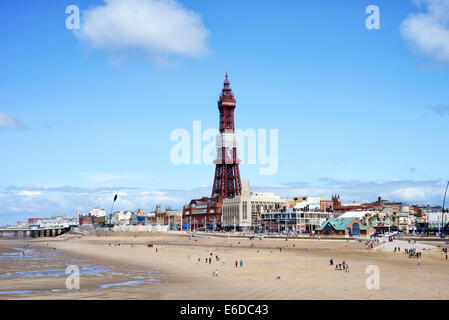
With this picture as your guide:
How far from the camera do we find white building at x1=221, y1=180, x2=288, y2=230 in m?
171

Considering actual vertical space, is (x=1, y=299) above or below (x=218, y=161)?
below

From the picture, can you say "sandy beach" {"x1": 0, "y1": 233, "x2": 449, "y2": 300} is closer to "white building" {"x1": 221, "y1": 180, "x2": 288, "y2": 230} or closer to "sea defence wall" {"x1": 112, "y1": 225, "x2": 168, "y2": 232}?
"sea defence wall" {"x1": 112, "y1": 225, "x2": 168, "y2": 232}

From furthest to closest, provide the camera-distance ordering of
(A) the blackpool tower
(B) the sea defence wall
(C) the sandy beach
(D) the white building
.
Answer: (A) the blackpool tower, (D) the white building, (B) the sea defence wall, (C) the sandy beach

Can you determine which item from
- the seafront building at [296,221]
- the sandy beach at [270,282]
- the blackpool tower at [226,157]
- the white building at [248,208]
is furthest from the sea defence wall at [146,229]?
the sandy beach at [270,282]

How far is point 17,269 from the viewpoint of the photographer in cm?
4841

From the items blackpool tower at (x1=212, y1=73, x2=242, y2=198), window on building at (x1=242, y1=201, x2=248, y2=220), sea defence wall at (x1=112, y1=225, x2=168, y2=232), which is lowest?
sea defence wall at (x1=112, y1=225, x2=168, y2=232)

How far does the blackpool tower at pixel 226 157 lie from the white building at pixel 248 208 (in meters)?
12.7

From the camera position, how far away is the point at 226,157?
192 metres

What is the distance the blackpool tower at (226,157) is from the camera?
193 m

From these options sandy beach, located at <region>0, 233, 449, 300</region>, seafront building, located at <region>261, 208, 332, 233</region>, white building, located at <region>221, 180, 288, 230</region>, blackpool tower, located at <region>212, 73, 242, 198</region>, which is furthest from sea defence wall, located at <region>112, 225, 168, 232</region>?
sandy beach, located at <region>0, 233, 449, 300</region>

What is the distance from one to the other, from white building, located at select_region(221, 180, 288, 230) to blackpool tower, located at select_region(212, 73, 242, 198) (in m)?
12.7
